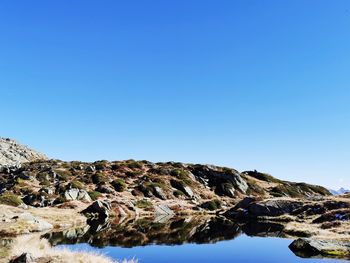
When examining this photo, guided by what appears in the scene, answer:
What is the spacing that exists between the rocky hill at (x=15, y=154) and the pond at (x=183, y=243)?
12157cm

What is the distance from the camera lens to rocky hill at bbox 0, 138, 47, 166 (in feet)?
535

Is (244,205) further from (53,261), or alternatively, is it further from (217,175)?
(53,261)

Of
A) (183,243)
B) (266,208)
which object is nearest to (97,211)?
(183,243)

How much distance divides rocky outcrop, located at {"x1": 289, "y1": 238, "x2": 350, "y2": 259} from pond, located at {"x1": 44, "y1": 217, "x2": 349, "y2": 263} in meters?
1.07

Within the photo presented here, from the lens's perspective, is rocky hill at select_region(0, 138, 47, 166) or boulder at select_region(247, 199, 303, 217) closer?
boulder at select_region(247, 199, 303, 217)

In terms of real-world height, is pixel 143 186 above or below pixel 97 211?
above

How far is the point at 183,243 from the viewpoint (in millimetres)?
42750

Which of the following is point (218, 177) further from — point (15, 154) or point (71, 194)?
point (15, 154)

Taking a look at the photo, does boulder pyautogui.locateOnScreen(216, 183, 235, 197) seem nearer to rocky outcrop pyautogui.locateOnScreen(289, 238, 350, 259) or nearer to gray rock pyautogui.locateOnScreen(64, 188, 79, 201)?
gray rock pyautogui.locateOnScreen(64, 188, 79, 201)

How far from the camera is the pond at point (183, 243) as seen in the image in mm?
33688

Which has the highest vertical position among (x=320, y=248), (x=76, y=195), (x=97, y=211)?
(x=76, y=195)

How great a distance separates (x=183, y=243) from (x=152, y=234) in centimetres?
779

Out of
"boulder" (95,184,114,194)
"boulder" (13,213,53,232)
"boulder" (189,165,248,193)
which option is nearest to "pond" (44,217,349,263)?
"boulder" (13,213,53,232)

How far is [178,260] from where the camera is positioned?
106 feet
